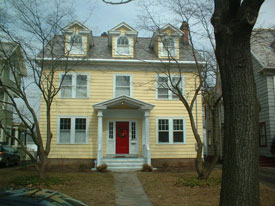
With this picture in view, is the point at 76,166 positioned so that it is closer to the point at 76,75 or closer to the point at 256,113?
the point at 76,75

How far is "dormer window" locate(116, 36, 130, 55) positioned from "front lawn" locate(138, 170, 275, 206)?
27.6 ft

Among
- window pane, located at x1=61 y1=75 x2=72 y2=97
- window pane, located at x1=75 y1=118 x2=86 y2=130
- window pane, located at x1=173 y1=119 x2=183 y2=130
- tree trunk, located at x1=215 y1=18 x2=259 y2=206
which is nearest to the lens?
tree trunk, located at x1=215 y1=18 x2=259 y2=206

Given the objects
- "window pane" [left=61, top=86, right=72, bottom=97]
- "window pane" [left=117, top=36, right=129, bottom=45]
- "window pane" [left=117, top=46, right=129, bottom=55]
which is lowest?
"window pane" [left=61, top=86, right=72, bottom=97]

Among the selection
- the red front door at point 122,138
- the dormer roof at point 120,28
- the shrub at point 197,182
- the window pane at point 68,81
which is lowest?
the shrub at point 197,182

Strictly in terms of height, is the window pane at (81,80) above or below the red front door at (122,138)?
above

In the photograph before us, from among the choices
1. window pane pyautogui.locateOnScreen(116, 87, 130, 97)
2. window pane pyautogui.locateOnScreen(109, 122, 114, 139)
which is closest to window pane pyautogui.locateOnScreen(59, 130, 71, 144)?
window pane pyautogui.locateOnScreen(109, 122, 114, 139)

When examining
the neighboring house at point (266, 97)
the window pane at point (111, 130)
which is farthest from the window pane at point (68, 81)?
the neighboring house at point (266, 97)

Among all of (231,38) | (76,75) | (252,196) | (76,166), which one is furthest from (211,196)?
(76,75)

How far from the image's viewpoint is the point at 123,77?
16.8 m

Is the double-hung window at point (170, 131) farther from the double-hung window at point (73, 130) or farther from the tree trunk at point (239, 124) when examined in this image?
the tree trunk at point (239, 124)

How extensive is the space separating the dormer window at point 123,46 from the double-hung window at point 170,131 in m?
4.81

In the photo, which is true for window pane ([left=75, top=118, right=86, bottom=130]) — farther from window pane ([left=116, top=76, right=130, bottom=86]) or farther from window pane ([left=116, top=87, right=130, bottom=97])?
window pane ([left=116, top=76, right=130, bottom=86])

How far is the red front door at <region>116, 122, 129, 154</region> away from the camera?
16.4 meters

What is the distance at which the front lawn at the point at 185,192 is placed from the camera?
799cm
